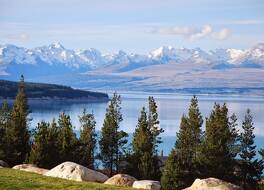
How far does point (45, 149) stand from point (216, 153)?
76.4ft

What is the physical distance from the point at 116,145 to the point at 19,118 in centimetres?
1581

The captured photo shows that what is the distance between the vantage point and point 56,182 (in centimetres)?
3825

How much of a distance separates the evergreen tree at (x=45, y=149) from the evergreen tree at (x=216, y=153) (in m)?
19.9

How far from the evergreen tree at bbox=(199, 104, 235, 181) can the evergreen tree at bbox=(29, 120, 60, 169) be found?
19903 mm

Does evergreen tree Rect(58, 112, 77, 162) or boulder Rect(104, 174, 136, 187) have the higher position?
evergreen tree Rect(58, 112, 77, 162)

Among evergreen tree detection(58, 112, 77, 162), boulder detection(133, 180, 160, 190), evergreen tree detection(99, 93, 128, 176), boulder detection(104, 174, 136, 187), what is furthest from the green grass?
evergreen tree detection(99, 93, 128, 176)

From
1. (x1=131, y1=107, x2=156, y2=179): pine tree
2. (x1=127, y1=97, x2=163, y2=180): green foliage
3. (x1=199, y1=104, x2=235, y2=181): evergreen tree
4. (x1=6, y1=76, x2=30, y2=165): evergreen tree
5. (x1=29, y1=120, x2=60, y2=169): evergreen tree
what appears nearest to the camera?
(x1=29, y1=120, x2=60, y2=169): evergreen tree

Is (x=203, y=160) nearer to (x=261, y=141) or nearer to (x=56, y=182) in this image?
(x=56, y=182)

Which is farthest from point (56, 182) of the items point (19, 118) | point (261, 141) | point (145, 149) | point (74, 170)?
point (261, 141)

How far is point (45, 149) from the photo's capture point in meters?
66.3

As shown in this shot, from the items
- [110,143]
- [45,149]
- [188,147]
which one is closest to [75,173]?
[45,149]

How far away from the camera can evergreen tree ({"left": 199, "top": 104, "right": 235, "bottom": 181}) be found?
71.7m

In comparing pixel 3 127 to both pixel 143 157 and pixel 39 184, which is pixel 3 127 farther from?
pixel 39 184

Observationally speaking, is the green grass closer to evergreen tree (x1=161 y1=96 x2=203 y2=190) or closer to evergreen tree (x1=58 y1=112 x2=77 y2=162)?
evergreen tree (x1=161 y1=96 x2=203 y2=190)
